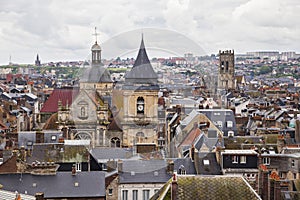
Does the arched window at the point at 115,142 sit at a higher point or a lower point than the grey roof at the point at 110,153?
higher

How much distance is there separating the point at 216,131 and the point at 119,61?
75.9ft

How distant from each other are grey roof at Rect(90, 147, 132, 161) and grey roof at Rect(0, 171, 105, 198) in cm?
725

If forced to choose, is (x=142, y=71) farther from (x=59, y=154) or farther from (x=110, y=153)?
(x=110, y=153)

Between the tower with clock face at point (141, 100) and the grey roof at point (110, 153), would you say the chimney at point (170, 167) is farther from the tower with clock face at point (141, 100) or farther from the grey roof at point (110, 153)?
the grey roof at point (110, 153)

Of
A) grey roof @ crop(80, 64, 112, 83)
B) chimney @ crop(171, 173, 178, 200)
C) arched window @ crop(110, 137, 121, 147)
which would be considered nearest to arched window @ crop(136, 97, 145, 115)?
chimney @ crop(171, 173, 178, 200)

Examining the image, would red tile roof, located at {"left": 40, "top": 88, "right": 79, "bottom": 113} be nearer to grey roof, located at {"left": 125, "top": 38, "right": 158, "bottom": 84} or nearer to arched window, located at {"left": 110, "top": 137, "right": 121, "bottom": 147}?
arched window, located at {"left": 110, "top": 137, "right": 121, "bottom": 147}

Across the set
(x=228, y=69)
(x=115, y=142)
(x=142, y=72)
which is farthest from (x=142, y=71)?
(x=228, y=69)

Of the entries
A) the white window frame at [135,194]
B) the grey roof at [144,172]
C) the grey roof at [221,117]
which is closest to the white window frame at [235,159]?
the grey roof at [144,172]

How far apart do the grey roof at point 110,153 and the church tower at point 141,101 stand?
13.7 feet

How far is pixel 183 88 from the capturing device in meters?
32.9

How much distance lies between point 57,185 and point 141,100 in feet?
24.6

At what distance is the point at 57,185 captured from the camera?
37.3 meters

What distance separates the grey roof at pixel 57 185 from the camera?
120ft

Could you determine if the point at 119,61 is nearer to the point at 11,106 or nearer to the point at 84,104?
the point at 84,104
